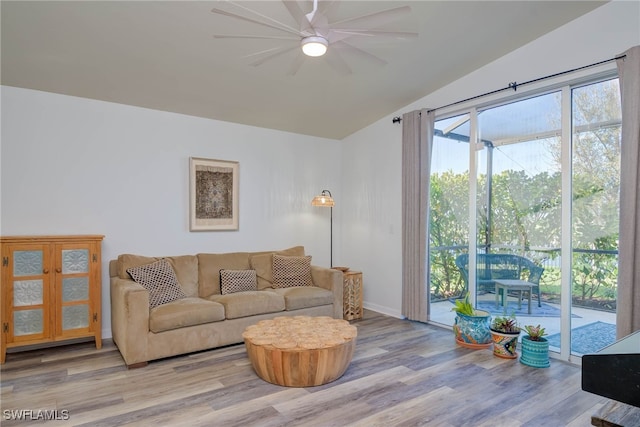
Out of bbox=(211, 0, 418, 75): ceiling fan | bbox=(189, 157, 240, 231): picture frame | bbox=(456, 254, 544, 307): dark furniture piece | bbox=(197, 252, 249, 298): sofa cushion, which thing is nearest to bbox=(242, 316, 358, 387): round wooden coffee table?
bbox=(197, 252, 249, 298): sofa cushion

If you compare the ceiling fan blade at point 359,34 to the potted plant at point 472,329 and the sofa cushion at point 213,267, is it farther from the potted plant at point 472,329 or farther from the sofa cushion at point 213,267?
the sofa cushion at point 213,267

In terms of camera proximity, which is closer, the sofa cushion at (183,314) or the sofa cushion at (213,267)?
the sofa cushion at (183,314)

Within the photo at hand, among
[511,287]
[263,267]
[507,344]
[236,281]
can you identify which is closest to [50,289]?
[236,281]

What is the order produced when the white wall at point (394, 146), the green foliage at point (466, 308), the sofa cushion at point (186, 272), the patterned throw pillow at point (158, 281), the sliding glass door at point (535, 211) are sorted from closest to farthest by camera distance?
the white wall at point (394, 146)
the sliding glass door at point (535, 211)
the patterned throw pillow at point (158, 281)
the green foliage at point (466, 308)
the sofa cushion at point (186, 272)

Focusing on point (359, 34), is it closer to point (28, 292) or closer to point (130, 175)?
point (130, 175)

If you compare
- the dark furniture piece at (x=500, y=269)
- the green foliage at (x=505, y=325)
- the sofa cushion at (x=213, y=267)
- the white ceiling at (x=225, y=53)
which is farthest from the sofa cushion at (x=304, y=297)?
the white ceiling at (x=225, y=53)

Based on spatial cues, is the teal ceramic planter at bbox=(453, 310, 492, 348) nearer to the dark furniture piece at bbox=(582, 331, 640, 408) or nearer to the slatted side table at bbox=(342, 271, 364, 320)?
the slatted side table at bbox=(342, 271, 364, 320)

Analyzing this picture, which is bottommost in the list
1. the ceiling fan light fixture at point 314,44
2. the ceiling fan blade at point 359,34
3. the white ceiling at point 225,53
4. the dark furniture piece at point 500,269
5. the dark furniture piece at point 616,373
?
the dark furniture piece at point 500,269

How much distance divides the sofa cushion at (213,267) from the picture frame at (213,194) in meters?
0.43

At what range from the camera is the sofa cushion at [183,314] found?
10.9 ft

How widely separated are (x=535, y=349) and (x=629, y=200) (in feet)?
4.71

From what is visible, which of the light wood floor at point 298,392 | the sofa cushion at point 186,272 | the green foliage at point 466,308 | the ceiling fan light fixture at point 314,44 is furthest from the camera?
the sofa cushion at point 186,272

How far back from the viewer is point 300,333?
309cm

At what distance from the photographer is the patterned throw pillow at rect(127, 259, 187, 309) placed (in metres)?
3.65
